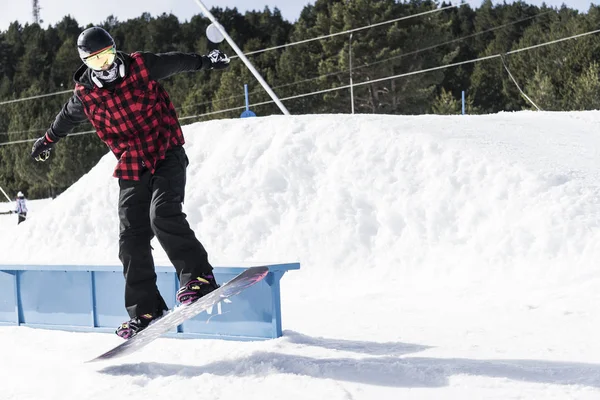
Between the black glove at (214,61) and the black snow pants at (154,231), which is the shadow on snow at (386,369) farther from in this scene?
the black glove at (214,61)

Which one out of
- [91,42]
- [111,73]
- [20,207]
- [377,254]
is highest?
[91,42]

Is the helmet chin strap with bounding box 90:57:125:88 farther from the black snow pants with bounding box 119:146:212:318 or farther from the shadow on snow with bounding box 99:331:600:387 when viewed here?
the shadow on snow with bounding box 99:331:600:387

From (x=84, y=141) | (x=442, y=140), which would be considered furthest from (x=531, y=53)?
(x=442, y=140)

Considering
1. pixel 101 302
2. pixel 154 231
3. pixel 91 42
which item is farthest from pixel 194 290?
pixel 101 302

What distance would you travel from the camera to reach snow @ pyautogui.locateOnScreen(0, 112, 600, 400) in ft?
11.5

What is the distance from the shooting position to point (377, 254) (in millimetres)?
7547

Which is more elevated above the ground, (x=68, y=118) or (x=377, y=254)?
(x=68, y=118)

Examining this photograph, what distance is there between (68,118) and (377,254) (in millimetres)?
4188

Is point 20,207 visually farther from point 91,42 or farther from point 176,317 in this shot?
point 176,317

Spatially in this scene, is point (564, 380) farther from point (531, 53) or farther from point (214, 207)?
point (531, 53)

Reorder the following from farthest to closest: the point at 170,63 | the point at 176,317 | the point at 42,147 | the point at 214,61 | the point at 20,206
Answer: the point at 20,206 < the point at 42,147 < the point at 214,61 < the point at 170,63 < the point at 176,317

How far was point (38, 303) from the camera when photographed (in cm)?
541

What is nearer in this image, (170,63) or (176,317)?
(176,317)

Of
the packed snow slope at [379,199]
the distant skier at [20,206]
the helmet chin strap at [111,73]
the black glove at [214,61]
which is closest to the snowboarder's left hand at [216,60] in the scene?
the black glove at [214,61]
